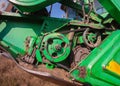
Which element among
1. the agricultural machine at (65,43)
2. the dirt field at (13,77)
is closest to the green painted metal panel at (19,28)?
the agricultural machine at (65,43)

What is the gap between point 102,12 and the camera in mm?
4059

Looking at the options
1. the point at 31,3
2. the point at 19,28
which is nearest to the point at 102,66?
the point at 31,3

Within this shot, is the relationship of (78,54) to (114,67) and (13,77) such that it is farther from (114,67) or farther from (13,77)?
(13,77)

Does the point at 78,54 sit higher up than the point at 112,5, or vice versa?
the point at 112,5

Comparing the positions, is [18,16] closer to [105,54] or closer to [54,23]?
[54,23]

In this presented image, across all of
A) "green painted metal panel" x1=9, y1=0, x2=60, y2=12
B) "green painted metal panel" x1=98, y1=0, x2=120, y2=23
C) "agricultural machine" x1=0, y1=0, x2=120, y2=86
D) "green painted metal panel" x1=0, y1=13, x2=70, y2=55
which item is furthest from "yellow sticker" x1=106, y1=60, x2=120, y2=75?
"green painted metal panel" x1=9, y1=0, x2=60, y2=12

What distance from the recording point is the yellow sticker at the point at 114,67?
2908 millimetres

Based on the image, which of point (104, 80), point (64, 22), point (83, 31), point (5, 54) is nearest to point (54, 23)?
point (64, 22)

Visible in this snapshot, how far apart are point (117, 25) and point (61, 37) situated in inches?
27.9

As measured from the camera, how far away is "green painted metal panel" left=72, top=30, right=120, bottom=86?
2.89m

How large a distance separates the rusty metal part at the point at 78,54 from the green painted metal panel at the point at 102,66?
300mm

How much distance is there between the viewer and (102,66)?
288 cm

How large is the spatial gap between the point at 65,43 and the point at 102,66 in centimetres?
56

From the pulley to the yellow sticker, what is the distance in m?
0.53
